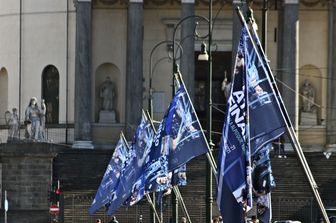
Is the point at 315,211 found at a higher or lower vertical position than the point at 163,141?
lower

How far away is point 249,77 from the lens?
20391 mm

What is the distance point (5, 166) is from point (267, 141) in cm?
4279

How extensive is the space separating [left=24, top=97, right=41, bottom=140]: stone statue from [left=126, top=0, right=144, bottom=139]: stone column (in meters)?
4.54

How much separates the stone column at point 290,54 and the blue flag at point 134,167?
2830 cm

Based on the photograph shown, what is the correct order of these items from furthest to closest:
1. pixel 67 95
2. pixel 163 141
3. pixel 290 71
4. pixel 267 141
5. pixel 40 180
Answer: pixel 67 95
pixel 290 71
pixel 40 180
pixel 163 141
pixel 267 141

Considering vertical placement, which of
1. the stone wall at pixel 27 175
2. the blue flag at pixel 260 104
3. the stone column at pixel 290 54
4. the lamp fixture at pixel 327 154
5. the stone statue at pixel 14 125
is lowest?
the stone wall at pixel 27 175

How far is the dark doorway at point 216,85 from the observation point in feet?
236

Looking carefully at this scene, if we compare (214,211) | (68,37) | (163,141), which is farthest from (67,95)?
(163,141)

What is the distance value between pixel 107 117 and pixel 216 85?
21.3 feet

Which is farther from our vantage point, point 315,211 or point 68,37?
point 68,37

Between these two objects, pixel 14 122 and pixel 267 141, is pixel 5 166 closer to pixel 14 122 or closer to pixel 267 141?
pixel 14 122

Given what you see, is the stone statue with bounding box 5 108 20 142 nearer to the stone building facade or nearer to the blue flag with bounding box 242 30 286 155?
the stone building facade

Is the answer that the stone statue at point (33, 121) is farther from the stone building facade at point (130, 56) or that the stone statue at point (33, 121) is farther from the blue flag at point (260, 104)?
the blue flag at point (260, 104)

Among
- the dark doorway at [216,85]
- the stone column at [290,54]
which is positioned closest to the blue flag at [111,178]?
the stone column at [290,54]
